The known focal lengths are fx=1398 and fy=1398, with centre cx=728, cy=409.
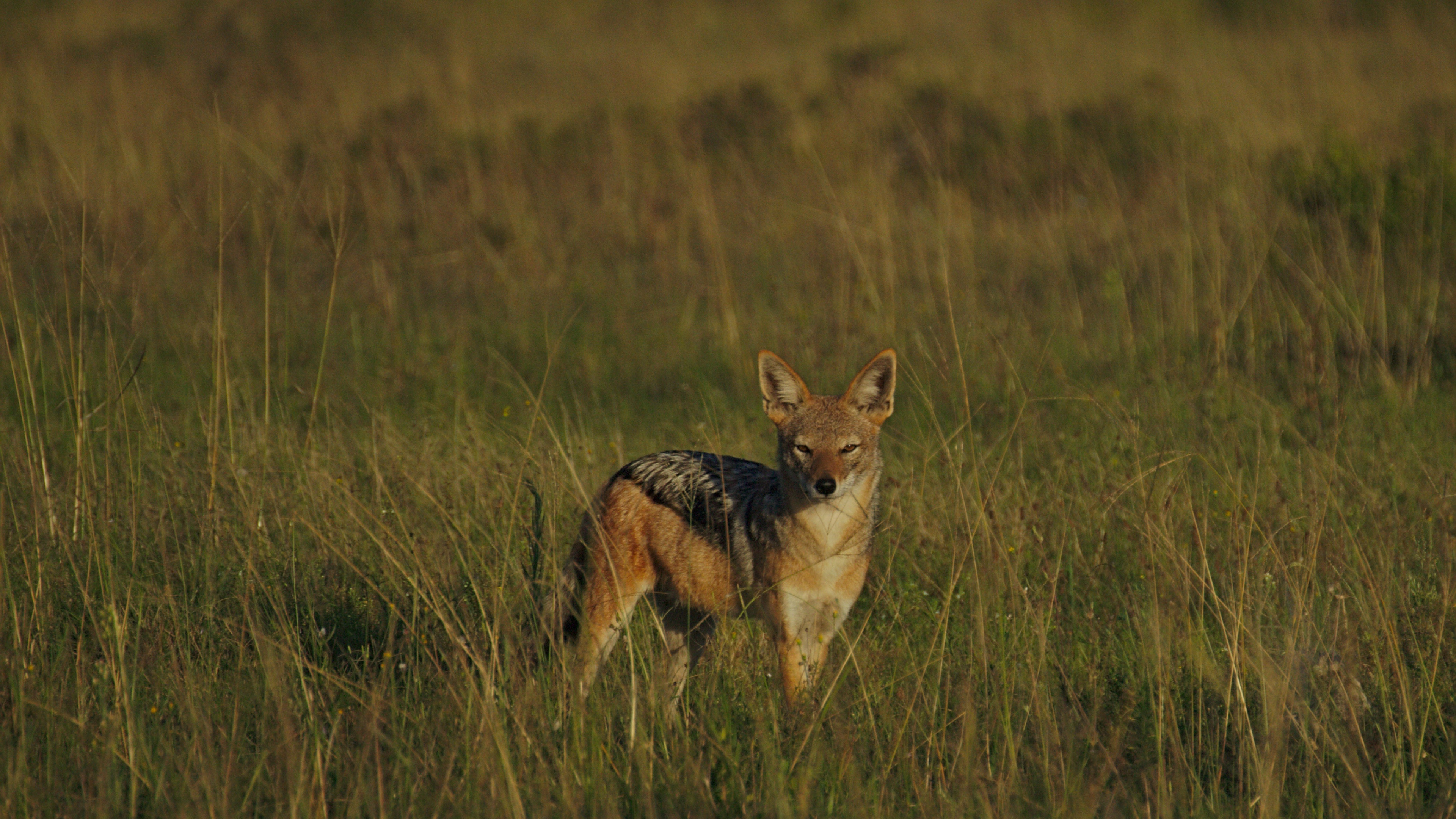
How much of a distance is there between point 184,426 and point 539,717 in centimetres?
354

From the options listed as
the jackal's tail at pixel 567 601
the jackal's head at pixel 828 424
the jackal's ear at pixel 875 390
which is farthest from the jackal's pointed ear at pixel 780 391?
the jackal's tail at pixel 567 601

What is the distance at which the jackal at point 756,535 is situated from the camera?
14.4 feet

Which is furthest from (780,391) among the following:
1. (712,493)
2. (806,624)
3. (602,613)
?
(602,613)

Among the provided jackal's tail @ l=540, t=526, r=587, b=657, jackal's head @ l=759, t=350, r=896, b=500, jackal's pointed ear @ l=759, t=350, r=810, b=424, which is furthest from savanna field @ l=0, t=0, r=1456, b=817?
jackal's pointed ear @ l=759, t=350, r=810, b=424

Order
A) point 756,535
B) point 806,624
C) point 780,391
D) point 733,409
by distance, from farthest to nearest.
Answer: point 733,409, point 780,391, point 756,535, point 806,624

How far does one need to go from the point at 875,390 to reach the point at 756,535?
2.06 feet

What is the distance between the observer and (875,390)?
15.3 ft

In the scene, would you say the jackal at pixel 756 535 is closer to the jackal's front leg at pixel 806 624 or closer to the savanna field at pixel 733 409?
the jackal's front leg at pixel 806 624

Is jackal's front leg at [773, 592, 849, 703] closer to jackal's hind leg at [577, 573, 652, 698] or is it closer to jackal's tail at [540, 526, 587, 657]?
jackal's hind leg at [577, 573, 652, 698]

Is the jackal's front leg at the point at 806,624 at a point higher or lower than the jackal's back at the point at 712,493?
lower

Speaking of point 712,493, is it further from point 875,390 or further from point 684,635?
point 875,390

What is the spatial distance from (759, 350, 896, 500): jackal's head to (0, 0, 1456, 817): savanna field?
0.71ft

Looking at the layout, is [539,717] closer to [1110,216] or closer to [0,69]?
[1110,216]

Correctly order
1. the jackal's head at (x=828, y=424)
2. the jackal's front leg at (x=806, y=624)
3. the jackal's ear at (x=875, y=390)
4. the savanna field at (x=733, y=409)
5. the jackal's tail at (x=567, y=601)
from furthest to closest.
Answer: the jackal's ear at (x=875, y=390) < the jackal's head at (x=828, y=424) < the jackal's front leg at (x=806, y=624) < the jackal's tail at (x=567, y=601) < the savanna field at (x=733, y=409)
